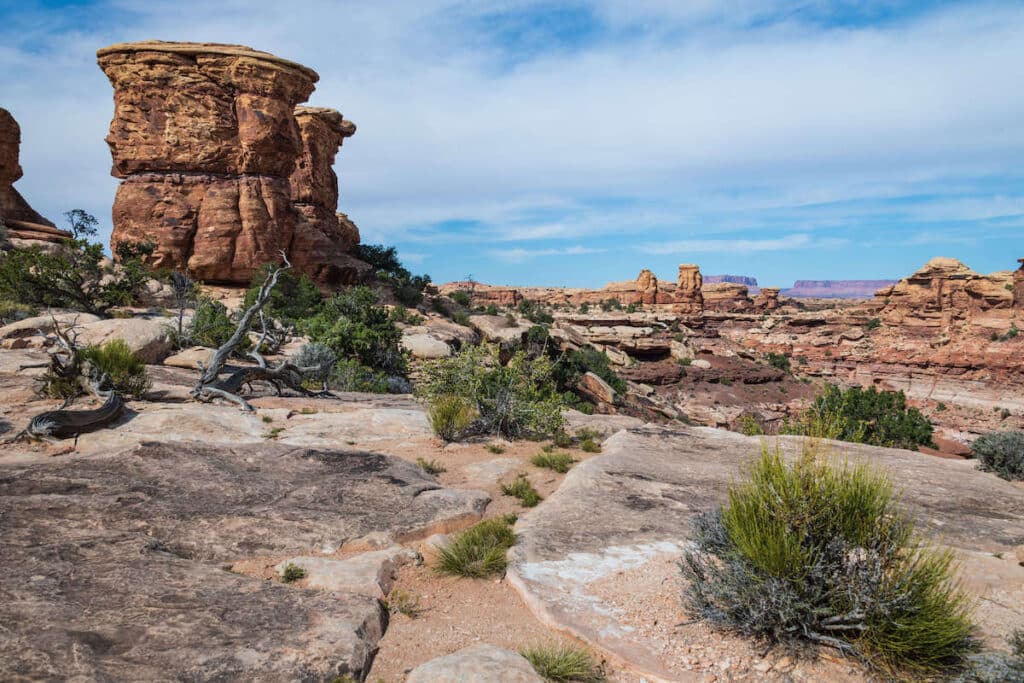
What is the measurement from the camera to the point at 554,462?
777 centimetres

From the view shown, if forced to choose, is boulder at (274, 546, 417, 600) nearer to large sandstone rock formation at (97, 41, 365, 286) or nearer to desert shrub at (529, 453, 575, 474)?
desert shrub at (529, 453, 575, 474)

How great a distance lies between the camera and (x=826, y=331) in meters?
58.1

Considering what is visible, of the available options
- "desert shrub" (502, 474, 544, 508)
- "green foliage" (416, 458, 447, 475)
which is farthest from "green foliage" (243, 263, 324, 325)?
"desert shrub" (502, 474, 544, 508)

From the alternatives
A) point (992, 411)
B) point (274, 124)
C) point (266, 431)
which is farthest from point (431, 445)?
point (992, 411)

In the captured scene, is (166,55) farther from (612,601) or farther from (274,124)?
(612,601)

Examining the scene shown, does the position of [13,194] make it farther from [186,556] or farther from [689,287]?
[689,287]

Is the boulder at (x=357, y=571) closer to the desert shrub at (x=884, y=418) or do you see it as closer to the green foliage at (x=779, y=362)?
the desert shrub at (x=884, y=418)

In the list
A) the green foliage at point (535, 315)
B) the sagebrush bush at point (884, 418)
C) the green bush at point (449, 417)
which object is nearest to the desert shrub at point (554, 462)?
the green bush at point (449, 417)

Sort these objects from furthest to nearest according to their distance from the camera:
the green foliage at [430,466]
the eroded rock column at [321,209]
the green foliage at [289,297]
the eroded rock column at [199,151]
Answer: the eroded rock column at [321,209] → the eroded rock column at [199,151] → the green foliage at [289,297] → the green foliage at [430,466]

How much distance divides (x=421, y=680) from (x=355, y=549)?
6.22 ft

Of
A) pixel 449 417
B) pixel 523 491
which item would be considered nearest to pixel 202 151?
pixel 449 417

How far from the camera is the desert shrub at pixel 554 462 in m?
7.70

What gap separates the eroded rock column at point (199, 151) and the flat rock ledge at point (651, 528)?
1151 inches

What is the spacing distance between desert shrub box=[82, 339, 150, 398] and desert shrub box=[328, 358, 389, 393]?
6348 mm
